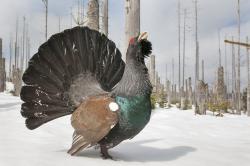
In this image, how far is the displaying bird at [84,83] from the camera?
377 cm

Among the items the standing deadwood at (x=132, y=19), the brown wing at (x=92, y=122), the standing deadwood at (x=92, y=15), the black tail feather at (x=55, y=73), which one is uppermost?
the standing deadwood at (x=92, y=15)

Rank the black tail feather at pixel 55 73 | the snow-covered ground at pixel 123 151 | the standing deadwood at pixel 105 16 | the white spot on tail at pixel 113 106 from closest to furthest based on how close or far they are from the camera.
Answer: the snow-covered ground at pixel 123 151, the white spot on tail at pixel 113 106, the black tail feather at pixel 55 73, the standing deadwood at pixel 105 16

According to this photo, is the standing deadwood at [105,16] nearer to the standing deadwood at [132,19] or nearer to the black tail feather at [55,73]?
the standing deadwood at [132,19]

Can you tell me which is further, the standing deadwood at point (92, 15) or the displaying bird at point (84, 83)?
the standing deadwood at point (92, 15)

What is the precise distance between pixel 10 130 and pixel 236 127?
5.41m

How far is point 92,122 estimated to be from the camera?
3812 mm

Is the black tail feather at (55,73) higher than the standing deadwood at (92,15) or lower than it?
lower

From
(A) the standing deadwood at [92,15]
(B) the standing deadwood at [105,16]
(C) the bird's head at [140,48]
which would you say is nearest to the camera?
(C) the bird's head at [140,48]

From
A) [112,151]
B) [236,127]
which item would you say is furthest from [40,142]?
[236,127]

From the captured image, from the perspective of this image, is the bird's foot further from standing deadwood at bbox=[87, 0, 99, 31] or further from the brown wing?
standing deadwood at bbox=[87, 0, 99, 31]

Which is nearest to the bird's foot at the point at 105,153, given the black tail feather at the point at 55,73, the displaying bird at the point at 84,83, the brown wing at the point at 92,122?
the displaying bird at the point at 84,83

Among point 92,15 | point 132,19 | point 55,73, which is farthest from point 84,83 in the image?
point 92,15

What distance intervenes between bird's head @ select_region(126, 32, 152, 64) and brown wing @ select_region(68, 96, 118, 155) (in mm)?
526

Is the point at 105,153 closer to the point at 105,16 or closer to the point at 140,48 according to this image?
the point at 140,48
